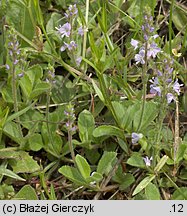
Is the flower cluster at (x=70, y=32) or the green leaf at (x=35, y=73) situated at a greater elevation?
the flower cluster at (x=70, y=32)

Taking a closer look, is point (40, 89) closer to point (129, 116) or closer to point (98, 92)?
point (98, 92)

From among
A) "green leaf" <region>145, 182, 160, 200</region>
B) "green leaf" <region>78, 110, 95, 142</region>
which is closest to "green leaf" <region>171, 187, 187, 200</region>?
"green leaf" <region>145, 182, 160, 200</region>

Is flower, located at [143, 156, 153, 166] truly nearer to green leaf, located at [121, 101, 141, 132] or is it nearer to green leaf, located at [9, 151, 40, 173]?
green leaf, located at [121, 101, 141, 132]

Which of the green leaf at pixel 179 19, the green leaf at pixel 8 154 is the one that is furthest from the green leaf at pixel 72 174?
the green leaf at pixel 179 19

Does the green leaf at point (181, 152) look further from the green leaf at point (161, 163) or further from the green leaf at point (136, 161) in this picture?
the green leaf at point (136, 161)

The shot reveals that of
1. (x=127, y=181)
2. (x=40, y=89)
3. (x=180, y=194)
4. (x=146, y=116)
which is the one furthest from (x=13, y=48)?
(x=180, y=194)
